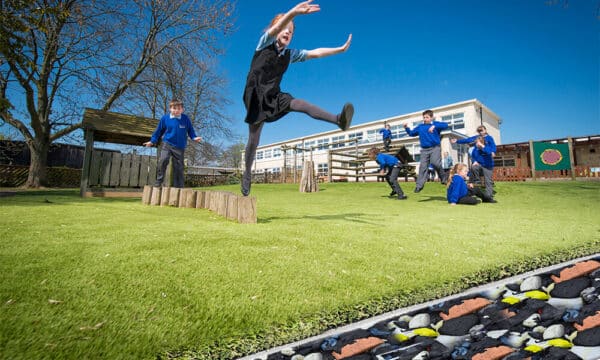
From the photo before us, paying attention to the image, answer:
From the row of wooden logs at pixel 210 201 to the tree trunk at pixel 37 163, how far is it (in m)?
11.7

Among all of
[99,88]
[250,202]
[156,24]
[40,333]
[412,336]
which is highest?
[156,24]

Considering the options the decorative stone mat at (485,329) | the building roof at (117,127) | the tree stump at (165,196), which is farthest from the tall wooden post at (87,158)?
the decorative stone mat at (485,329)

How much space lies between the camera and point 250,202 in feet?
11.6

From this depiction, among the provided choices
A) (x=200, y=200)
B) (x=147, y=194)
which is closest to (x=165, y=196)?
(x=147, y=194)

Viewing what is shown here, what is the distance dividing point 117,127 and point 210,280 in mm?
8384

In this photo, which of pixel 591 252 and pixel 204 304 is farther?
pixel 591 252

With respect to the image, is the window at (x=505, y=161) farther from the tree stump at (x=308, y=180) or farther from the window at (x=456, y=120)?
the tree stump at (x=308, y=180)

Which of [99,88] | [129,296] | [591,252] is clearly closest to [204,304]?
[129,296]

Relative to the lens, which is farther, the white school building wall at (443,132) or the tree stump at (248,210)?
the white school building wall at (443,132)

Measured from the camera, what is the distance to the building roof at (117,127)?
8.01 meters

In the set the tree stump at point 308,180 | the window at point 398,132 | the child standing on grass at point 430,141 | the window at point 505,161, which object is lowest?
the tree stump at point 308,180

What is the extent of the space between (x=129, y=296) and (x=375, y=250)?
Result: 1.71 metres

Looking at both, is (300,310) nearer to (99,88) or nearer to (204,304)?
(204,304)

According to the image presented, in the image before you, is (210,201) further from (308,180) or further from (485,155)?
(308,180)
